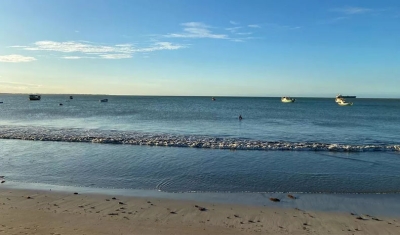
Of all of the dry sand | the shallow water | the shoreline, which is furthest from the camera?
the shallow water

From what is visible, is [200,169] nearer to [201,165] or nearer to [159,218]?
[201,165]

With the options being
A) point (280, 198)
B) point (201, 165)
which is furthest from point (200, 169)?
point (280, 198)

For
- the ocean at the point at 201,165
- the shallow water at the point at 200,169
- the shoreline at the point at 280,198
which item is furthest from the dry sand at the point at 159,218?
the shallow water at the point at 200,169

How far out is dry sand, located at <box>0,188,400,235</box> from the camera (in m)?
8.85

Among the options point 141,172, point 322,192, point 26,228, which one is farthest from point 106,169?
point 322,192

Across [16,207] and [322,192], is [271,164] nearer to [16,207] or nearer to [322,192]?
[322,192]

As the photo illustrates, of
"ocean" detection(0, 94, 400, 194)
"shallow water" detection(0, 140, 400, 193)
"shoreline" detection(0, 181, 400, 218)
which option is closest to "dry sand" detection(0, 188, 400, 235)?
"shoreline" detection(0, 181, 400, 218)

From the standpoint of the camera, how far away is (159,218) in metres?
9.66

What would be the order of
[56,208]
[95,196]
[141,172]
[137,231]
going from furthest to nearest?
1. [141,172]
2. [95,196]
3. [56,208]
4. [137,231]

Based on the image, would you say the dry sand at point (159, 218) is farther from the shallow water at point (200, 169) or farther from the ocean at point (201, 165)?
the shallow water at point (200, 169)

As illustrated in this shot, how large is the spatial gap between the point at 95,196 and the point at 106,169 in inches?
174

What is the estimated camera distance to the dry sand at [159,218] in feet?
29.0

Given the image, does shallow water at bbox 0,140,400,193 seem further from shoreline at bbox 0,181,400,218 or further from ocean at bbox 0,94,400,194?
shoreline at bbox 0,181,400,218

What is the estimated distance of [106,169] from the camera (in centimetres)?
1598
